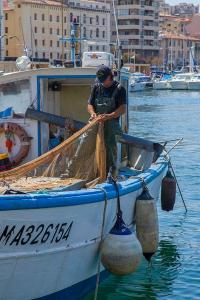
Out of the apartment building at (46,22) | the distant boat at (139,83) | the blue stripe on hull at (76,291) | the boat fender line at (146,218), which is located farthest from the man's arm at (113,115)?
the apartment building at (46,22)

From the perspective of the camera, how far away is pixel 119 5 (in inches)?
5300

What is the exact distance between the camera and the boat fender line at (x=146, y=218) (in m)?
9.09

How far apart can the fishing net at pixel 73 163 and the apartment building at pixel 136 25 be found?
124069 mm

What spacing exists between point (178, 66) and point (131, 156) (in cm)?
13893

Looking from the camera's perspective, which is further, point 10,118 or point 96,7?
point 96,7

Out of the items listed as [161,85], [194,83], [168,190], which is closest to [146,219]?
[168,190]

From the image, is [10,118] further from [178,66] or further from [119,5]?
[178,66]

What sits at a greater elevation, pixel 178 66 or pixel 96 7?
pixel 96 7

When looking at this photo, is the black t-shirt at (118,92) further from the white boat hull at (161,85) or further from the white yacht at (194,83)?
the white boat hull at (161,85)

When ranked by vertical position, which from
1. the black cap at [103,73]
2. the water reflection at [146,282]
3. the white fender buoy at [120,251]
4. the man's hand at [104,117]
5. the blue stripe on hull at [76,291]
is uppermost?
the black cap at [103,73]

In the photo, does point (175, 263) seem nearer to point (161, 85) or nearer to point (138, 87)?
point (138, 87)

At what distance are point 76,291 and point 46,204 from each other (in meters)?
1.66

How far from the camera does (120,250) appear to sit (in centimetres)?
811

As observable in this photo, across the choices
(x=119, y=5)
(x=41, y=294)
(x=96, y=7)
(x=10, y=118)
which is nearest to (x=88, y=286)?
(x=41, y=294)
